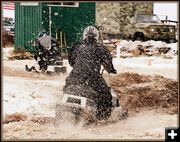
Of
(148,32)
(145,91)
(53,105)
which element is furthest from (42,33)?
(148,32)

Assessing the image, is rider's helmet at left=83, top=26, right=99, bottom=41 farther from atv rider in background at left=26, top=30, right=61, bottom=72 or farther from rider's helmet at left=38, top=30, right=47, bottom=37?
rider's helmet at left=38, top=30, right=47, bottom=37

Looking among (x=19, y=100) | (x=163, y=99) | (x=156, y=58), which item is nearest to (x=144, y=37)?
(x=156, y=58)

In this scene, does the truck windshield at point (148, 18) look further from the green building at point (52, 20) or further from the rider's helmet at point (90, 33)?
the green building at point (52, 20)

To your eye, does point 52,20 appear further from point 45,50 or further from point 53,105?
point 53,105

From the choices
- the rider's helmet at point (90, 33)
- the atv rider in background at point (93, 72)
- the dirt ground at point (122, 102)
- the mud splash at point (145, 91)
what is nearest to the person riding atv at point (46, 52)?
the dirt ground at point (122, 102)

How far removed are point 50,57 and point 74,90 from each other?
787 millimetres

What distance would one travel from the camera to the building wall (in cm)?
819

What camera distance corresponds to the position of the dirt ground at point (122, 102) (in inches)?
317

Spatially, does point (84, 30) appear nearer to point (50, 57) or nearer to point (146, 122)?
point (50, 57)

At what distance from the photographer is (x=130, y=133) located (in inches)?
317

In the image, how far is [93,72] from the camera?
8.28 meters

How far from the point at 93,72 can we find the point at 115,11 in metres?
1.07

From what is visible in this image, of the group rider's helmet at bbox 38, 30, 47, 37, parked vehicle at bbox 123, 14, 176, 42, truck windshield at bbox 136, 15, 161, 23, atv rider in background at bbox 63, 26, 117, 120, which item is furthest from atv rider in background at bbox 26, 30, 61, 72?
truck windshield at bbox 136, 15, 161, 23

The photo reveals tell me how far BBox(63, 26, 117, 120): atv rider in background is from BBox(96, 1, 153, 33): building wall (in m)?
0.26
